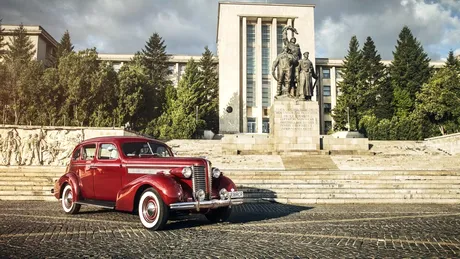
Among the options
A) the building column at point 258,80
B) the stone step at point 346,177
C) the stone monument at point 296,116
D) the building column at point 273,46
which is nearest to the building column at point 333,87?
the building column at point 273,46

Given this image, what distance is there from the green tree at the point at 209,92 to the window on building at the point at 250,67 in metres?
5.19

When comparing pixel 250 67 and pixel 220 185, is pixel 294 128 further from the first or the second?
pixel 250 67

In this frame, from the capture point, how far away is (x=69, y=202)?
27.6ft

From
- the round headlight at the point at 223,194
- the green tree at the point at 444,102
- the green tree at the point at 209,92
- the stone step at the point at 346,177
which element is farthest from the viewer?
the green tree at the point at 209,92

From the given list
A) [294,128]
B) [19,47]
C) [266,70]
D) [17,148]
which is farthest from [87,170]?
[19,47]

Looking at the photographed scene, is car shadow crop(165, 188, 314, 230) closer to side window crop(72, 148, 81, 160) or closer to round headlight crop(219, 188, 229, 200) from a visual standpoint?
round headlight crop(219, 188, 229, 200)

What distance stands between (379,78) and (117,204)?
189 ft

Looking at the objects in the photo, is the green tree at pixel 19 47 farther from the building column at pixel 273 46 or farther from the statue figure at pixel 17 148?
the statue figure at pixel 17 148

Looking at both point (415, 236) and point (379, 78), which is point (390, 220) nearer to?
point (415, 236)

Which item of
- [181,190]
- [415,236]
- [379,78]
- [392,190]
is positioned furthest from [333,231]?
[379,78]

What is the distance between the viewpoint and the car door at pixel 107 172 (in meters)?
7.31

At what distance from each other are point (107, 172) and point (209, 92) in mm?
46536

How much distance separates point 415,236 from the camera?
18.9 feet

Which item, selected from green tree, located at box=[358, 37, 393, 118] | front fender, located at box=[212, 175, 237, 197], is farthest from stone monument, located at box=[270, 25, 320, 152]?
green tree, located at box=[358, 37, 393, 118]
